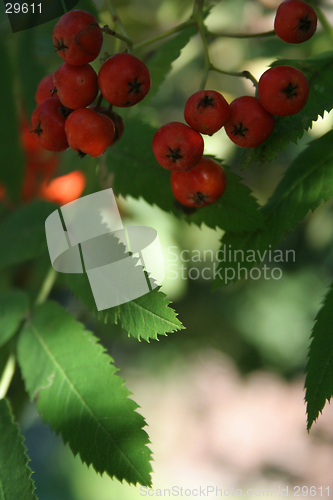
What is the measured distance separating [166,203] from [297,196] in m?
0.31

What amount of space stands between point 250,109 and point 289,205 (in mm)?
232

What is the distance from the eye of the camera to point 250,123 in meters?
0.68

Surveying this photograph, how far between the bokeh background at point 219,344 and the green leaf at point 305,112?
60cm

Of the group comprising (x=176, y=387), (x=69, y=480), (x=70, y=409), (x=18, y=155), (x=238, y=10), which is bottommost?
(x=176, y=387)

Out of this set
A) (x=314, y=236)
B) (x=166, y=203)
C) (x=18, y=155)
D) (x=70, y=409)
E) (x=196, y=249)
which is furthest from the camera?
(x=314, y=236)

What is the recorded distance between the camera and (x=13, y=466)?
29.4 inches

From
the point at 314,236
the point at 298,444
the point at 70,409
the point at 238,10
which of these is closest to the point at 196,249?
the point at 314,236

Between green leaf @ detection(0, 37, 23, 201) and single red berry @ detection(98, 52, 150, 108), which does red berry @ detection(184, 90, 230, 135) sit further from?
green leaf @ detection(0, 37, 23, 201)

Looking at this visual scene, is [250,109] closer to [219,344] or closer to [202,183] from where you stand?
[202,183]

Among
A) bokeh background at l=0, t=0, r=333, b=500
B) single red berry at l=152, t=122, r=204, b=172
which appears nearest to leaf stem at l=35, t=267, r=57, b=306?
bokeh background at l=0, t=0, r=333, b=500

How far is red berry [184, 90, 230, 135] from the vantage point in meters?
0.69

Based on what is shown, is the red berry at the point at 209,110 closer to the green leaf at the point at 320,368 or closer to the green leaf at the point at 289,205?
the green leaf at the point at 289,205

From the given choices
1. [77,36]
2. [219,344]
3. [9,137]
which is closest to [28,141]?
[9,137]

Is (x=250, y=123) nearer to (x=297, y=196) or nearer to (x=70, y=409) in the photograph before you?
(x=297, y=196)
